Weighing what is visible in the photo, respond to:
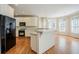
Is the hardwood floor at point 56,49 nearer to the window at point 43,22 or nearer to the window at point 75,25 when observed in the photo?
the window at point 75,25

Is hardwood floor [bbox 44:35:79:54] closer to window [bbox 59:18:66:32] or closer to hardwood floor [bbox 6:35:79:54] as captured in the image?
hardwood floor [bbox 6:35:79:54]

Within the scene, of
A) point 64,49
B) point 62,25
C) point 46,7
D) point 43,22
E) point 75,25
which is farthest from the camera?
point 43,22

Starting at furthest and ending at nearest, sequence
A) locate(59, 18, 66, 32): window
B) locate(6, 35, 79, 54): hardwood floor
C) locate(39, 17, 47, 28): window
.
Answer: locate(39, 17, 47, 28): window → locate(59, 18, 66, 32): window → locate(6, 35, 79, 54): hardwood floor

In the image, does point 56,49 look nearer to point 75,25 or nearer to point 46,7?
point 46,7

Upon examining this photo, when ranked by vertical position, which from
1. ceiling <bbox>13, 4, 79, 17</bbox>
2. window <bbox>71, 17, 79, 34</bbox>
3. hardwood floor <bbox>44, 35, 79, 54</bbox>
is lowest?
hardwood floor <bbox>44, 35, 79, 54</bbox>

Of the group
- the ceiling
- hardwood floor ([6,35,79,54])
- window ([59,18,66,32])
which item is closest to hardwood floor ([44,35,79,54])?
hardwood floor ([6,35,79,54])

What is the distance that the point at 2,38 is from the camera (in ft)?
11.5

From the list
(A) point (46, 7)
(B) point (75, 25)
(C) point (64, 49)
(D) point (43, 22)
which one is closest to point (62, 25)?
(D) point (43, 22)

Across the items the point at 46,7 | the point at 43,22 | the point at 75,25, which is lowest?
the point at 75,25
